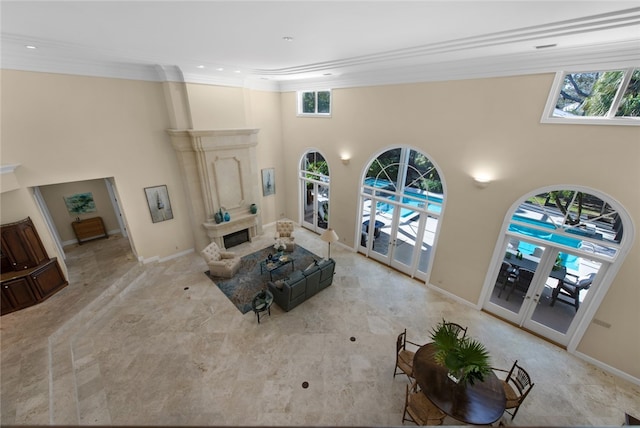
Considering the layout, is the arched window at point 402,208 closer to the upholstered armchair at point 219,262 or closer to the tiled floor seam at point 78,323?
the upholstered armchair at point 219,262

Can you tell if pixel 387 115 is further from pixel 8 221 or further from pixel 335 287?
pixel 8 221

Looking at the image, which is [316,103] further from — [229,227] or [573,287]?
[573,287]

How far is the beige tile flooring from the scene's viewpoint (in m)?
4.15

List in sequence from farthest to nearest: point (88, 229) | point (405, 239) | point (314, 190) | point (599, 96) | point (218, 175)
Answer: point (314, 190) < point (88, 229) < point (218, 175) < point (405, 239) < point (599, 96)

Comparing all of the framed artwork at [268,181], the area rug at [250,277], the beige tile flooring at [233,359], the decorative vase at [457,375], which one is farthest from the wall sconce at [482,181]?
the framed artwork at [268,181]

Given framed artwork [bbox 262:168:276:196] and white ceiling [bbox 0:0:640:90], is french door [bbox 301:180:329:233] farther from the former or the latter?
white ceiling [bbox 0:0:640:90]

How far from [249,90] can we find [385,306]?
7843 millimetres

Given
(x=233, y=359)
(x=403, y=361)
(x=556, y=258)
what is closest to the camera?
(x=403, y=361)

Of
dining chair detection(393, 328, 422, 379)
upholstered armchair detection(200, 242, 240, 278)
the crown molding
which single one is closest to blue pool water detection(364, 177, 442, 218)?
→ the crown molding

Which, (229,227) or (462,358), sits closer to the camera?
(462,358)

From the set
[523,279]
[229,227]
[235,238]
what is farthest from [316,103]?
[523,279]

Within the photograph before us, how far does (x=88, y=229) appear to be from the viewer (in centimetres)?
859

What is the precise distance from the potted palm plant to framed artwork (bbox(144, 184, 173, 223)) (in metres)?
7.92

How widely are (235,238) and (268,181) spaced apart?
258cm
